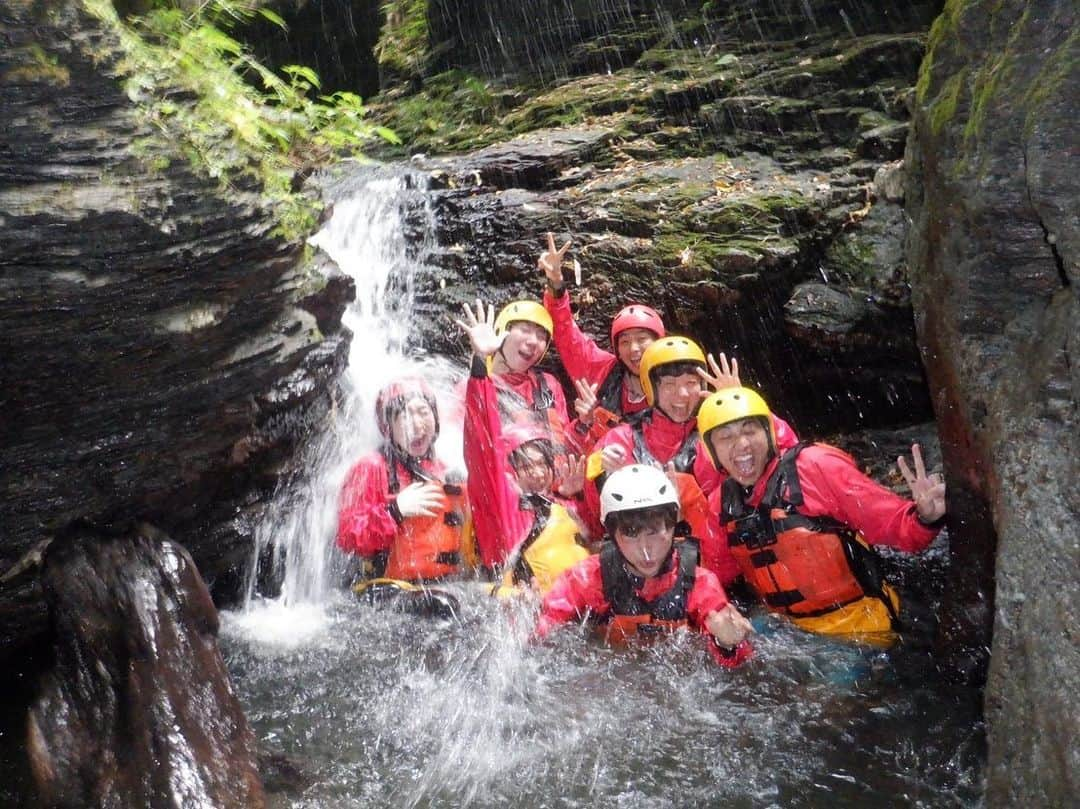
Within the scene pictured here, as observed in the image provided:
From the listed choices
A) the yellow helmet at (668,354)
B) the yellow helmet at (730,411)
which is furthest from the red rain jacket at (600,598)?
the yellow helmet at (668,354)

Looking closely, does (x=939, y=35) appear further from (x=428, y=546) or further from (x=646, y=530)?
(x=428, y=546)

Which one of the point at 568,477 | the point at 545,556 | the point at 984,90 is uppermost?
the point at 984,90

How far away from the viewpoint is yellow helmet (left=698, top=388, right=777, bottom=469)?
5.63 metres

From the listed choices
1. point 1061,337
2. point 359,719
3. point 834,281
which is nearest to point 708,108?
point 834,281

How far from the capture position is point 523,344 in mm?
7488

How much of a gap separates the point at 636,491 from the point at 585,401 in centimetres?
→ 253

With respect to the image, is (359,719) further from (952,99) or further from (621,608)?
A: (952,99)

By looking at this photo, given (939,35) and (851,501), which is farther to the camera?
(851,501)

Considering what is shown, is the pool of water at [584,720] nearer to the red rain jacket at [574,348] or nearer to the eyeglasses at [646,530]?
the eyeglasses at [646,530]

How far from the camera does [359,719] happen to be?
4.83 metres

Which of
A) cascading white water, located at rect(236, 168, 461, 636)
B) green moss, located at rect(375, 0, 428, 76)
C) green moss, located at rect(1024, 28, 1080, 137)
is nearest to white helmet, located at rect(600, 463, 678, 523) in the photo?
cascading white water, located at rect(236, 168, 461, 636)

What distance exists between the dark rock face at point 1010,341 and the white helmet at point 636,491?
164 cm

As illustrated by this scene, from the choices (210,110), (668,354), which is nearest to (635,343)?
(668,354)

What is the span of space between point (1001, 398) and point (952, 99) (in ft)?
5.25
